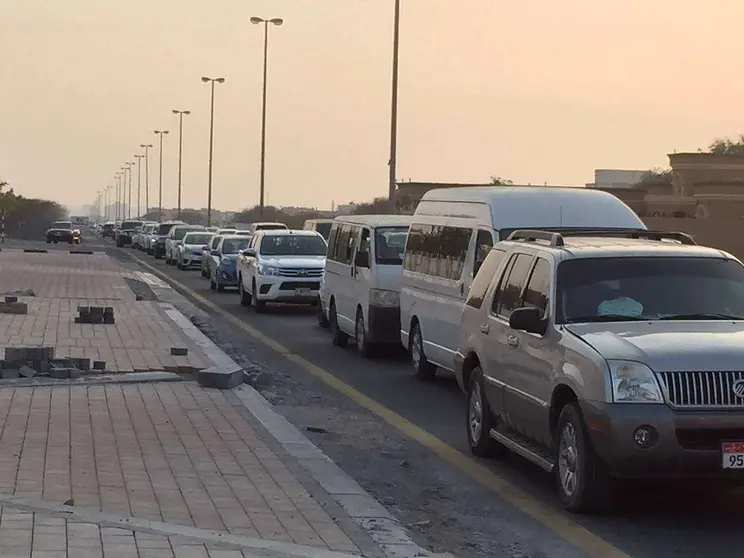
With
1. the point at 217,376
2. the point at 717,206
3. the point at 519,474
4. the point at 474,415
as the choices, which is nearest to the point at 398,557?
the point at 519,474

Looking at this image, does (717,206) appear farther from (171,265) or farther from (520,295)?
(520,295)

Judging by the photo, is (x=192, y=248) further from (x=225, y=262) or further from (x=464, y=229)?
(x=464, y=229)

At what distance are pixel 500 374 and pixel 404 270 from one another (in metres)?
7.55

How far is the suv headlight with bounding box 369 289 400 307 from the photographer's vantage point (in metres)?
20.2

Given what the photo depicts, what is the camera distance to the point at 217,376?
15.1 m

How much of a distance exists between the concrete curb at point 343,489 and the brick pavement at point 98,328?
139 inches

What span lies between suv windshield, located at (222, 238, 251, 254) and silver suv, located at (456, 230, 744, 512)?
28644 mm

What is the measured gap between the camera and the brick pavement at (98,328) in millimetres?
17438

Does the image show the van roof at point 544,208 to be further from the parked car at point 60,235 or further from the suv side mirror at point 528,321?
the parked car at point 60,235

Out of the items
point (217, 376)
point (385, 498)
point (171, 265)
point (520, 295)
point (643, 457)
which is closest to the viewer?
point (643, 457)

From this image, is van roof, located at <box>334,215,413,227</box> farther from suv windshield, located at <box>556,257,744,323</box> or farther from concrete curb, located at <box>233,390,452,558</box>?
suv windshield, located at <box>556,257,744,323</box>

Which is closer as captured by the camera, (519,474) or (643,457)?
(643,457)

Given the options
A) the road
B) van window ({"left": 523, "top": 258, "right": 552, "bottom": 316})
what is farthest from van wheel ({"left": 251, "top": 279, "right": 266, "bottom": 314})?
van window ({"left": 523, "top": 258, "right": 552, "bottom": 316})

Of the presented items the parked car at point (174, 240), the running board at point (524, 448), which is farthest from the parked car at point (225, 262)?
the running board at point (524, 448)
